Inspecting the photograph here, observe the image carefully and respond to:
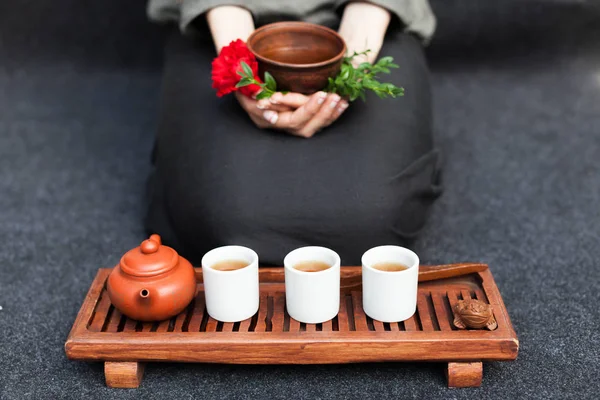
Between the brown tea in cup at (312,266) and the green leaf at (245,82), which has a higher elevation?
the green leaf at (245,82)

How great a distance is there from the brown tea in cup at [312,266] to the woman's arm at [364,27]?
497 millimetres

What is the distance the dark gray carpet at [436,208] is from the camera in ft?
4.05

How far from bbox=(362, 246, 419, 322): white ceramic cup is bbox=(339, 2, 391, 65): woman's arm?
0.53m

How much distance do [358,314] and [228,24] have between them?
0.69m

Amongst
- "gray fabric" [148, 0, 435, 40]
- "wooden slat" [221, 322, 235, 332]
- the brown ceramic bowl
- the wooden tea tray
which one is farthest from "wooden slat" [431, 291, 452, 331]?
"gray fabric" [148, 0, 435, 40]

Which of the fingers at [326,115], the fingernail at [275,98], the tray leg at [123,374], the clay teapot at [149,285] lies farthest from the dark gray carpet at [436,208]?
the fingernail at [275,98]

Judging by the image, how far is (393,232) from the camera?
1.48 meters

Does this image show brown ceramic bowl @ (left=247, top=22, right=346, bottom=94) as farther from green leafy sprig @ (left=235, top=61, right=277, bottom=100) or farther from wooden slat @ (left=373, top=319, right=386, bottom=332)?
wooden slat @ (left=373, top=319, right=386, bottom=332)

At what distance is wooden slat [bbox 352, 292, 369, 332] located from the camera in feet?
3.90

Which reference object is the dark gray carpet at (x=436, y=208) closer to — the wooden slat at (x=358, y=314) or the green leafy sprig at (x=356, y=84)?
the wooden slat at (x=358, y=314)

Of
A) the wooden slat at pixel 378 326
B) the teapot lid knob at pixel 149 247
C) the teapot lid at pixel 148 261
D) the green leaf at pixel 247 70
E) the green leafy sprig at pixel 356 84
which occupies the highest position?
the green leaf at pixel 247 70

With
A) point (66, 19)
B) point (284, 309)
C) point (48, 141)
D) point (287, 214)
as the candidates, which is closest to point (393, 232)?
point (287, 214)

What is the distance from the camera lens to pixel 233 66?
138cm

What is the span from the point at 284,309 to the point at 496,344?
0.33m
